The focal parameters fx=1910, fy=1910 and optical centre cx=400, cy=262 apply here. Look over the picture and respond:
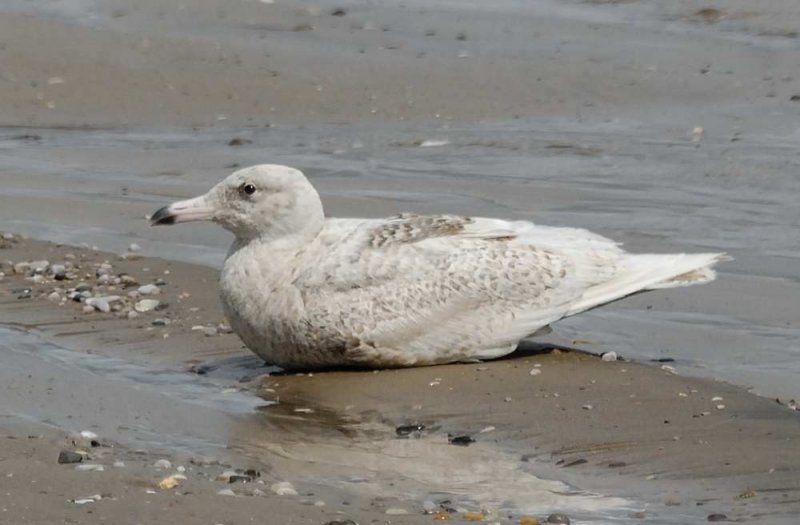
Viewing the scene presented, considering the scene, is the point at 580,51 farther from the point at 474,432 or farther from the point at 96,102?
the point at 474,432

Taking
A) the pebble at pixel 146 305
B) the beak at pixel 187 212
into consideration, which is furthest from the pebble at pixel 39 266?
the beak at pixel 187 212

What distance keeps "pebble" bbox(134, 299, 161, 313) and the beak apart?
89 cm

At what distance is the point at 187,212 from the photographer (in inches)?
312

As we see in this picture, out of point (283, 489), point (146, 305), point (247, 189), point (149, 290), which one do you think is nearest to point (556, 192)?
point (149, 290)

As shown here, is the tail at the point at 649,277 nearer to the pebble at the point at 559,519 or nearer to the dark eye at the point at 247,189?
the dark eye at the point at 247,189

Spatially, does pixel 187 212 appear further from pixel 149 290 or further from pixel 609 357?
pixel 609 357

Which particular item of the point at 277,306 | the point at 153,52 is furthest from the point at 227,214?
the point at 153,52

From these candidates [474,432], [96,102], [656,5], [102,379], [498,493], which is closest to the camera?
[498,493]

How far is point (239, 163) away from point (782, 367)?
4.94 metres

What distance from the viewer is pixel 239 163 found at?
1197 cm

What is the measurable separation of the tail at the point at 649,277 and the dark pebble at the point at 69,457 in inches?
99.9

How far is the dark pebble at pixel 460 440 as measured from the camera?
22.5ft

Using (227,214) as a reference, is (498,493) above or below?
below

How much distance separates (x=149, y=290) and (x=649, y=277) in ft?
7.86
